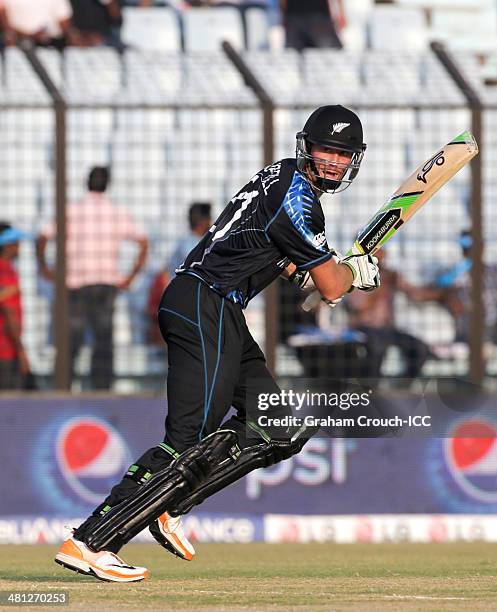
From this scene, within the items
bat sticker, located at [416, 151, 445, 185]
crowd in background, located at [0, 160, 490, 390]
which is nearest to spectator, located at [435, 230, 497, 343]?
crowd in background, located at [0, 160, 490, 390]

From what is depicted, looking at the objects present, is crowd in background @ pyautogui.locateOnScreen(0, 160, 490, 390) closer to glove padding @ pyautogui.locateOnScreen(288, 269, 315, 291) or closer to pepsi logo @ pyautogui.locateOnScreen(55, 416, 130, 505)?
pepsi logo @ pyautogui.locateOnScreen(55, 416, 130, 505)

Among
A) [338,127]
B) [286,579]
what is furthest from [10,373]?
[338,127]

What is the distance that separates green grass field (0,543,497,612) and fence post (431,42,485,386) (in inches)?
73.9

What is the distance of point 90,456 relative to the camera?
10.5m

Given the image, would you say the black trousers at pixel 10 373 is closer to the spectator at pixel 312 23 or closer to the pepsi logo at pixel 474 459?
the pepsi logo at pixel 474 459

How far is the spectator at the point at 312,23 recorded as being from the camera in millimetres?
15250

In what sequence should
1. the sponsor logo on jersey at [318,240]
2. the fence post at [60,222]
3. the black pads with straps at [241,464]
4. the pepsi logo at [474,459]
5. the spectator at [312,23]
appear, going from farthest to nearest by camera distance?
the spectator at [312,23]
the fence post at [60,222]
the pepsi logo at [474,459]
the black pads with straps at [241,464]
the sponsor logo on jersey at [318,240]

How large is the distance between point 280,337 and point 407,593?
532 cm

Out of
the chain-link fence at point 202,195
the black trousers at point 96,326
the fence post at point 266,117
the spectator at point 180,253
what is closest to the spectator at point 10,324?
the chain-link fence at point 202,195

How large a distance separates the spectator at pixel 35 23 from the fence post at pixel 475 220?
4.92 metres

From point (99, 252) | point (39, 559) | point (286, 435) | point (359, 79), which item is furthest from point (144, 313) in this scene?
point (286, 435)

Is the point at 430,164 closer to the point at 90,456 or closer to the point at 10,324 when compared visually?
the point at 90,456

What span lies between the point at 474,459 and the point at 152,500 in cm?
462

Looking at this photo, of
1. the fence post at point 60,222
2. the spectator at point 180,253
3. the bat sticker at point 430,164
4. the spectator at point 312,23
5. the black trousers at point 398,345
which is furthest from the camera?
the spectator at point 312,23
